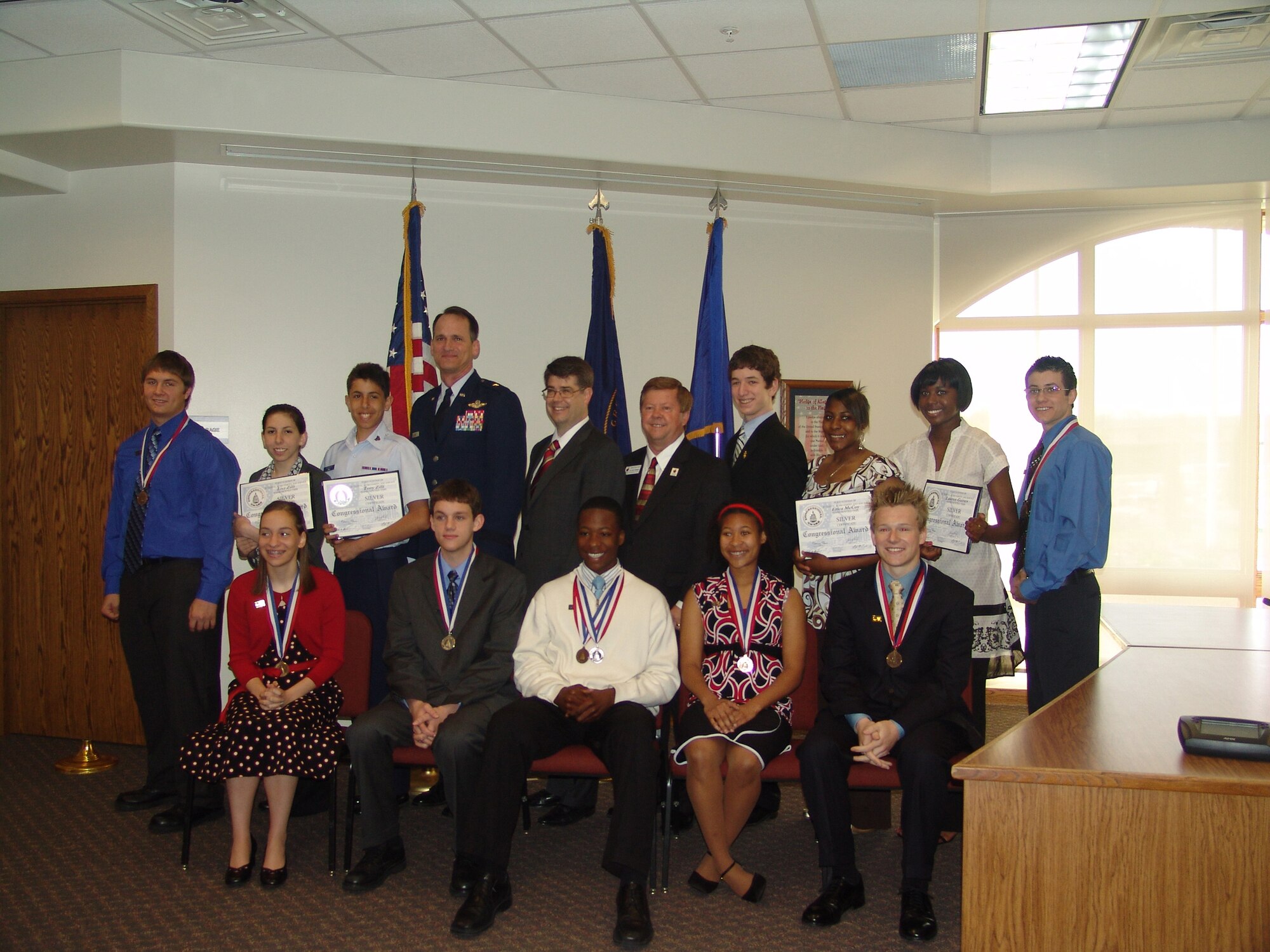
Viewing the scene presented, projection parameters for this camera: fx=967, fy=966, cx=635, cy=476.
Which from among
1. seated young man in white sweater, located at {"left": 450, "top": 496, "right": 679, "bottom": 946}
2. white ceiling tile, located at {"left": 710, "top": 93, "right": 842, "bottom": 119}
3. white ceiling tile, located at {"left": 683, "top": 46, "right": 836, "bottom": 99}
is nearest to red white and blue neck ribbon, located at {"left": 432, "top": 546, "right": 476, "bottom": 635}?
seated young man in white sweater, located at {"left": 450, "top": 496, "right": 679, "bottom": 946}

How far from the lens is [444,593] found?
3.58 m

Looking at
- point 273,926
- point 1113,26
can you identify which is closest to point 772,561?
point 273,926

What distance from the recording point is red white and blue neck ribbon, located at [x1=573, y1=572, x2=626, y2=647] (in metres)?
3.41

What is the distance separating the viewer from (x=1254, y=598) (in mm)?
6016

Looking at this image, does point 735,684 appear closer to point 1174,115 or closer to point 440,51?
point 440,51

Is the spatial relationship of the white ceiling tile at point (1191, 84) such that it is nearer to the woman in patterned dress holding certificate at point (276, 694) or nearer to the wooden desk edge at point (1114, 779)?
the wooden desk edge at point (1114, 779)

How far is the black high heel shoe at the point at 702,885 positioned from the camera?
10.5ft

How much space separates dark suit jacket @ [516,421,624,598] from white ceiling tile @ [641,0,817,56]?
187cm

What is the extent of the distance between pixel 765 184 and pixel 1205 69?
2207 millimetres

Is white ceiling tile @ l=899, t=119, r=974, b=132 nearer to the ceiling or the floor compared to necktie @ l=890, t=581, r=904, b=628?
nearer to the ceiling

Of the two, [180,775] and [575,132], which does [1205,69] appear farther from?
[180,775]

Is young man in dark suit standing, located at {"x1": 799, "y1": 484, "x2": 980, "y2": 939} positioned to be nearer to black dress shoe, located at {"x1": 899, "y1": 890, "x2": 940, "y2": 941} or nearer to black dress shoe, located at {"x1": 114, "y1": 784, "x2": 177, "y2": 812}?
black dress shoe, located at {"x1": 899, "y1": 890, "x2": 940, "y2": 941}

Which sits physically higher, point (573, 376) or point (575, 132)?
point (575, 132)

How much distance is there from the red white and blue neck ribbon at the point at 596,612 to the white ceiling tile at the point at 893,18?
103 inches
